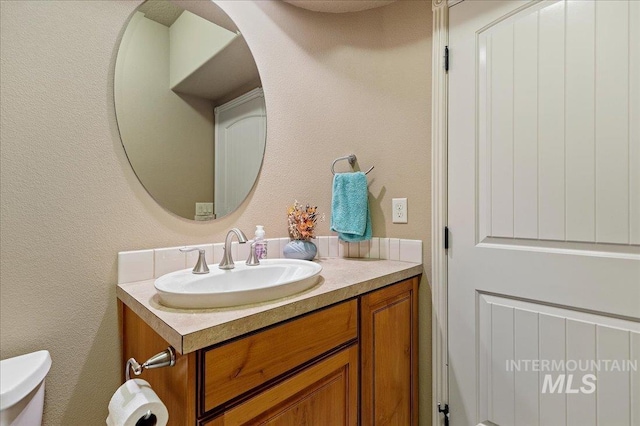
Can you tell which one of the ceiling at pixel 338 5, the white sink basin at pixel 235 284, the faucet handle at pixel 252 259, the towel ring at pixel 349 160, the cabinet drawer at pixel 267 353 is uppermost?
the ceiling at pixel 338 5

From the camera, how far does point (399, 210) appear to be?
1533 mm

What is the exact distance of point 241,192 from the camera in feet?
4.39

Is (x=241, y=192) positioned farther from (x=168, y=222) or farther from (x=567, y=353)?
(x=567, y=353)

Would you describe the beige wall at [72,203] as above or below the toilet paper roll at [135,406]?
above

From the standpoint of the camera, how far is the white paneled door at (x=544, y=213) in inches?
38.5

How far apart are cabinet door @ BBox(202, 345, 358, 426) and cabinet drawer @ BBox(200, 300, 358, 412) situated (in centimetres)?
4

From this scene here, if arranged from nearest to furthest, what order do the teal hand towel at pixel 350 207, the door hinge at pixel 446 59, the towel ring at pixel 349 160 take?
the door hinge at pixel 446 59, the teal hand towel at pixel 350 207, the towel ring at pixel 349 160

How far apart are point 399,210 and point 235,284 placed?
88cm

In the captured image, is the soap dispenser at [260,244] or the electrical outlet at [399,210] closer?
the soap dispenser at [260,244]

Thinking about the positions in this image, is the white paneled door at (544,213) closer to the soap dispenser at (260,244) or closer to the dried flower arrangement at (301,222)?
the dried flower arrangement at (301,222)

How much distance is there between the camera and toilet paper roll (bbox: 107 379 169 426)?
0.62 metres

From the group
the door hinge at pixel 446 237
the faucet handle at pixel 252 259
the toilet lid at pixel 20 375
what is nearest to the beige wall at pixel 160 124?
the faucet handle at pixel 252 259

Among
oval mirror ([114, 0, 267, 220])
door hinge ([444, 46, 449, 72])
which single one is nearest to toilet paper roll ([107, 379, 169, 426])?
oval mirror ([114, 0, 267, 220])

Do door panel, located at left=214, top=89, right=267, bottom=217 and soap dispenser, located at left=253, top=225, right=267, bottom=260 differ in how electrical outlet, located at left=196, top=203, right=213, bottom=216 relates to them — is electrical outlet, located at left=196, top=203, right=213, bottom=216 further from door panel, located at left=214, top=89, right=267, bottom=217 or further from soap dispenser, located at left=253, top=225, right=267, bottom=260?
soap dispenser, located at left=253, top=225, right=267, bottom=260
